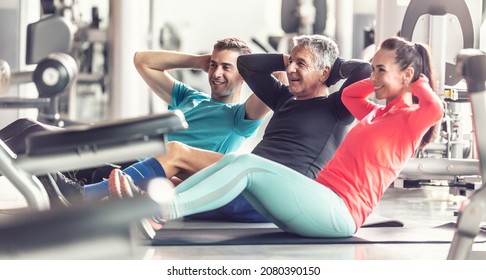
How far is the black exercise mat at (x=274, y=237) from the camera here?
2244 mm

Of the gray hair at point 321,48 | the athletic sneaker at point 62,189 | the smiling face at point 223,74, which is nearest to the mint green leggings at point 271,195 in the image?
the athletic sneaker at point 62,189

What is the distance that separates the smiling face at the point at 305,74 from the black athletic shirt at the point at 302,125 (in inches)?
1.4

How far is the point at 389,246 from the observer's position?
2244 mm

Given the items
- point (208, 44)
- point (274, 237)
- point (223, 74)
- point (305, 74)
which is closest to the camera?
point (274, 237)

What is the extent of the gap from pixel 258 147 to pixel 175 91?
546 millimetres

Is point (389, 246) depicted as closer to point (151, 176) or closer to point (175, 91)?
point (151, 176)

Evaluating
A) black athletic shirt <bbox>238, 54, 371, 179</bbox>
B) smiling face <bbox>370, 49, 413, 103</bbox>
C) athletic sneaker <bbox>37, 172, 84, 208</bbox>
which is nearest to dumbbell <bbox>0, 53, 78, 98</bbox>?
athletic sneaker <bbox>37, 172, 84, 208</bbox>

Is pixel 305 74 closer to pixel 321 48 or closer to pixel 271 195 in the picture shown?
pixel 321 48

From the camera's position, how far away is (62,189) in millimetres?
2426

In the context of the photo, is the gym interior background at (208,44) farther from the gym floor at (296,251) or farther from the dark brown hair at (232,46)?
the dark brown hair at (232,46)

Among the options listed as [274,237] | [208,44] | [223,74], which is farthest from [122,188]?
[208,44]

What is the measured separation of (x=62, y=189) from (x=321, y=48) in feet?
3.07

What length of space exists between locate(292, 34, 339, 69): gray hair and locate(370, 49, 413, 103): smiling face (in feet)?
1.14
